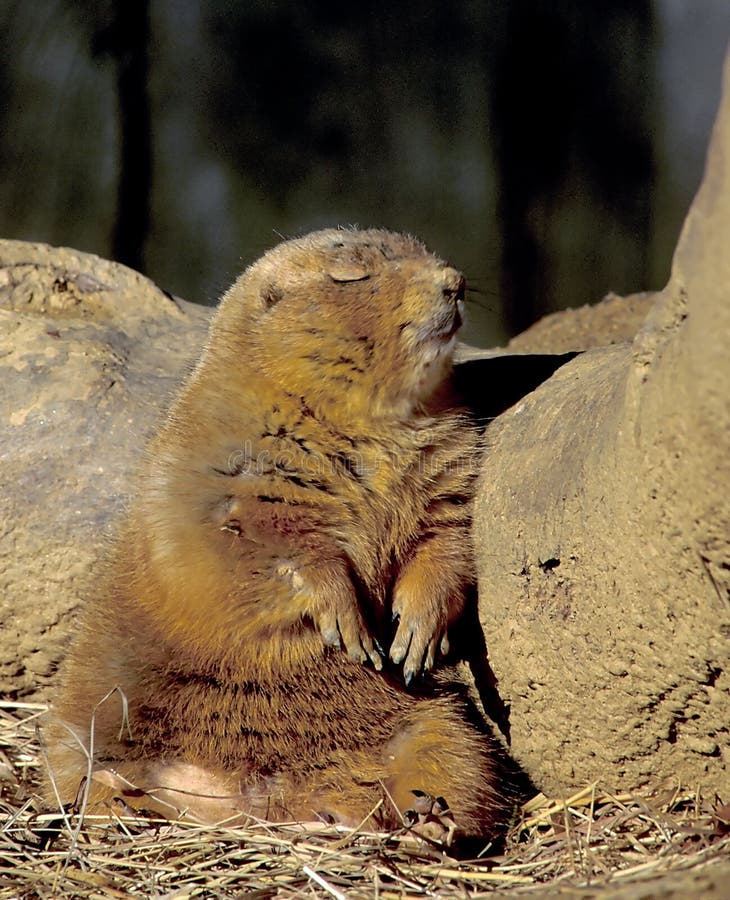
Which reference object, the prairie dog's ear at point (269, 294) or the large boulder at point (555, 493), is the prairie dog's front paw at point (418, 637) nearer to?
the large boulder at point (555, 493)

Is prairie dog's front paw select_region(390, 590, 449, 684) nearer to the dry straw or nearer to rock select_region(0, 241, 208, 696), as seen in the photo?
the dry straw

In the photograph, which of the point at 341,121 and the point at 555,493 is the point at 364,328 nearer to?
the point at 555,493

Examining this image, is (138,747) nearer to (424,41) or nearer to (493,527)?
(493,527)

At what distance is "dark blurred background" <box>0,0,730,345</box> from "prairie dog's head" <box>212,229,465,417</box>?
338 centimetres

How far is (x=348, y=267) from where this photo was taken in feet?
10.4

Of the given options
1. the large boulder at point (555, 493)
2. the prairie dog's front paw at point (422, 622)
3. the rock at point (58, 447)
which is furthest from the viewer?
the rock at point (58, 447)

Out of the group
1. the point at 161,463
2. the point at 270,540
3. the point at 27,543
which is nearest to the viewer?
the point at 270,540

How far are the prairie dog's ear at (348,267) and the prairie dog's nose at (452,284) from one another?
0.80 feet

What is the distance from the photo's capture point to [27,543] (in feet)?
12.1

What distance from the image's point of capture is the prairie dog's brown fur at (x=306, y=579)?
2.99 meters

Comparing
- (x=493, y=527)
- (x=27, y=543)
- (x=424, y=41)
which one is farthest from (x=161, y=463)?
(x=424, y=41)

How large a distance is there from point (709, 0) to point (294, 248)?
452 centimetres

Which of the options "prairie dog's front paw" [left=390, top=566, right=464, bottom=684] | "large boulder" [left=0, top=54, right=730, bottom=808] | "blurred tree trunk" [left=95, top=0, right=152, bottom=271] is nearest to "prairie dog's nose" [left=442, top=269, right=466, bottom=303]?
"large boulder" [left=0, top=54, right=730, bottom=808]

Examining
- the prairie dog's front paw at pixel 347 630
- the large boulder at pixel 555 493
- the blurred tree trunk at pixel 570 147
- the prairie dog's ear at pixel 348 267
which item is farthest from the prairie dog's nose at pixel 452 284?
the blurred tree trunk at pixel 570 147
